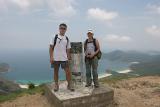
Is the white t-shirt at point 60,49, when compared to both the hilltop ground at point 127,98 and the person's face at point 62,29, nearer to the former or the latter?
the person's face at point 62,29

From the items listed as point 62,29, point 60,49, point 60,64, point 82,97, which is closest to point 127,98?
Result: point 82,97

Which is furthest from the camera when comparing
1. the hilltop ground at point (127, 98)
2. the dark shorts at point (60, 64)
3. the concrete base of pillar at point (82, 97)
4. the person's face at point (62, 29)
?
the hilltop ground at point (127, 98)

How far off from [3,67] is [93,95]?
184 meters

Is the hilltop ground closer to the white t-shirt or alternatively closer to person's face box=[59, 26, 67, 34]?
the white t-shirt

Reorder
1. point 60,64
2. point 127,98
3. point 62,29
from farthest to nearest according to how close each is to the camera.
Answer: point 127,98 < point 60,64 < point 62,29

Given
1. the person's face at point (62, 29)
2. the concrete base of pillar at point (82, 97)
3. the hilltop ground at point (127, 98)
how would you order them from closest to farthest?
the concrete base of pillar at point (82, 97), the person's face at point (62, 29), the hilltop ground at point (127, 98)

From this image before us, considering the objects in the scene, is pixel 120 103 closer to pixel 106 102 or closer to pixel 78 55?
pixel 106 102

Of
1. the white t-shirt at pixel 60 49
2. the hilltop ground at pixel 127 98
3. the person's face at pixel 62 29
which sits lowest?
the hilltop ground at pixel 127 98

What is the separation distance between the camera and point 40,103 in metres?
9.53

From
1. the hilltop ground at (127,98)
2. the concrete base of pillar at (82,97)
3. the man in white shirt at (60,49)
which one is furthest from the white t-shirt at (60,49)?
the hilltop ground at (127,98)

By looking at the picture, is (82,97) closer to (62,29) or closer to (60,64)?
(60,64)

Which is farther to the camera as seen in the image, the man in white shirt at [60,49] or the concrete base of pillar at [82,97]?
the man in white shirt at [60,49]

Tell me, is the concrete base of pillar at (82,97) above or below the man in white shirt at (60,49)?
below

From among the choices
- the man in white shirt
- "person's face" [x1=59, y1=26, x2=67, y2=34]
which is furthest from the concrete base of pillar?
"person's face" [x1=59, y1=26, x2=67, y2=34]
